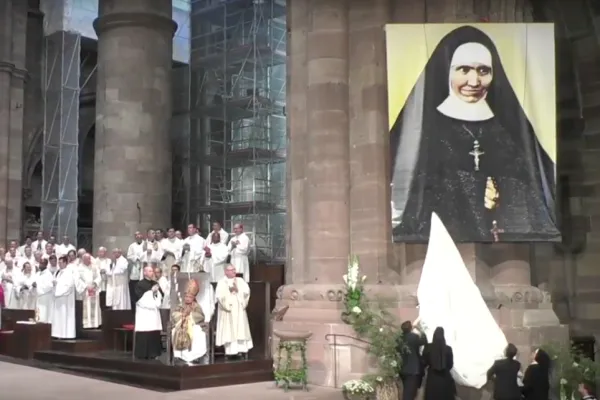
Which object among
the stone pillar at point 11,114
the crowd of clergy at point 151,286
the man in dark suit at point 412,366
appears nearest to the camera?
the man in dark suit at point 412,366

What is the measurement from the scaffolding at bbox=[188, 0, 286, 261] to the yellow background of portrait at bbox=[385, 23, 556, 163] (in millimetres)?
10492

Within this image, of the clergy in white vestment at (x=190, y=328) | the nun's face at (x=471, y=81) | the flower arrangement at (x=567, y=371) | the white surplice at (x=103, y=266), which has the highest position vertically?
the nun's face at (x=471, y=81)

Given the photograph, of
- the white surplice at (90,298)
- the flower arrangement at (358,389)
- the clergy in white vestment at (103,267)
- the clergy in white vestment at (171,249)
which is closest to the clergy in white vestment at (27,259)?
the clergy in white vestment at (103,267)

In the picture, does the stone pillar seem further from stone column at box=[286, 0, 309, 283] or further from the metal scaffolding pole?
stone column at box=[286, 0, 309, 283]

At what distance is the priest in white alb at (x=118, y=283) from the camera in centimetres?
1802

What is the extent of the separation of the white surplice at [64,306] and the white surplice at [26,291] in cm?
132

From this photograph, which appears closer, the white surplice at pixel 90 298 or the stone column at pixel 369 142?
the stone column at pixel 369 142

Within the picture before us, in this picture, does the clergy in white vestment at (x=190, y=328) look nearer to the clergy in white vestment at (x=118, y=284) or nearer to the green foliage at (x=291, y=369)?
the green foliage at (x=291, y=369)

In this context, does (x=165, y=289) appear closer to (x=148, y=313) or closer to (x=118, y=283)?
(x=148, y=313)

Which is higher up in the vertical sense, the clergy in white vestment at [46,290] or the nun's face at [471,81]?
the nun's face at [471,81]

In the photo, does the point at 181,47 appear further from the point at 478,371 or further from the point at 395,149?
the point at 478,371

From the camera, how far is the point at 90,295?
57.1ft

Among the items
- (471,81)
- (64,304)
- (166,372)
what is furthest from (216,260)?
(471,81)

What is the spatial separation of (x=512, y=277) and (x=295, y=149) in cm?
418
